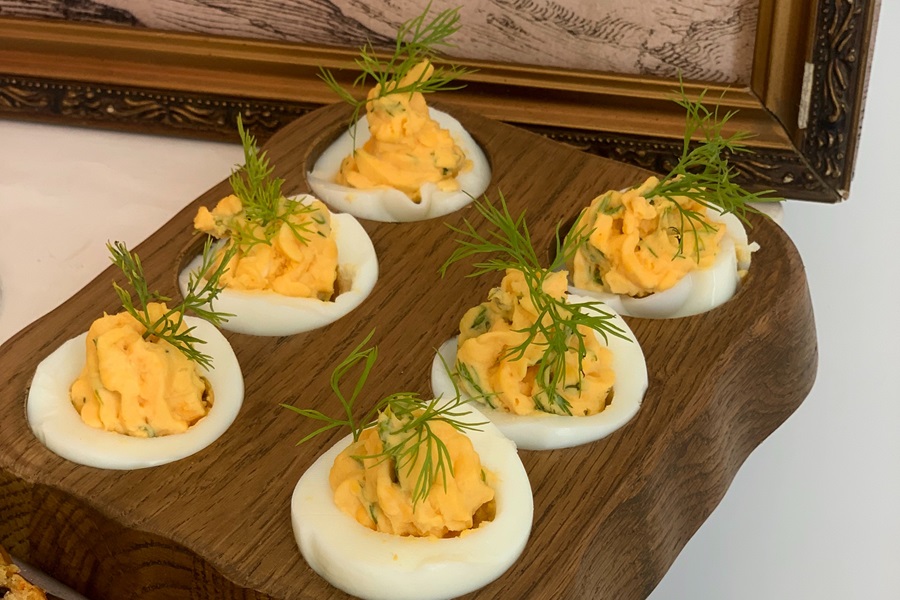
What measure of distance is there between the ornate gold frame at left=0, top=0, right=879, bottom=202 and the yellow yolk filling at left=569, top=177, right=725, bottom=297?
1.21ft

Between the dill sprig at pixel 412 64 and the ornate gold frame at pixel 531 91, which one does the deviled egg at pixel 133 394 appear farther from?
the ornate gold frame at pixel 531 91

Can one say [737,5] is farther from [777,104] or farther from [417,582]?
[417,582]

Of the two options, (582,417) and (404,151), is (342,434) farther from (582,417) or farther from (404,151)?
(404,151)

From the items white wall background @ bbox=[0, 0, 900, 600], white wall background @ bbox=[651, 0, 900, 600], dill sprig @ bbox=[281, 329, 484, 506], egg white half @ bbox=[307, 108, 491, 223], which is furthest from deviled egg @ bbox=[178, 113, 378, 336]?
white wall background @ bbox=[651, 0, 900, 600]

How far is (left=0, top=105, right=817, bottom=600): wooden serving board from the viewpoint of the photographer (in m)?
1.12

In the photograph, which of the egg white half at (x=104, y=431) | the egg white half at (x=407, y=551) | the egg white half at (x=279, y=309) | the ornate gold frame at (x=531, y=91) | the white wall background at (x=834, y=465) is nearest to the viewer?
the egg white half at (x=407, y=551)

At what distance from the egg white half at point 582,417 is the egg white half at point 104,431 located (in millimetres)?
233

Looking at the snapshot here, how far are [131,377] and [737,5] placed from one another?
3.38 ft

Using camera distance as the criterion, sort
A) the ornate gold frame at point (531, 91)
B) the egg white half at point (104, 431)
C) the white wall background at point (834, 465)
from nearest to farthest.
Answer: the egg white half at point (104, 431) < the white wall background at point (834, 465) < the ornate gold frame at point (531, 91)

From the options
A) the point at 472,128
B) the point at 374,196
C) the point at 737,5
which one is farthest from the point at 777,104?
the point at 374,196

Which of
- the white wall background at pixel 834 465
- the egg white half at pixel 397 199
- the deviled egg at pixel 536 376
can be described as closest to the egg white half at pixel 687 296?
the deviled egg at pixel 536 376

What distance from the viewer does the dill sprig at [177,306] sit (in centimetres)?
123

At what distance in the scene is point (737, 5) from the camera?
65.7 inches

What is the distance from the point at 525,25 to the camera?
69.4 inches
